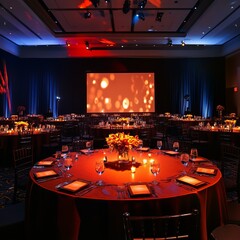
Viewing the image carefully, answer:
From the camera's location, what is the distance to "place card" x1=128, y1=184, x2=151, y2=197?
1924mm

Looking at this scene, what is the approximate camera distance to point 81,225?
1895 mm

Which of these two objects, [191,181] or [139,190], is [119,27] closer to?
[191,181]

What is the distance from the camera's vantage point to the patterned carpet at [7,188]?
12.9ft

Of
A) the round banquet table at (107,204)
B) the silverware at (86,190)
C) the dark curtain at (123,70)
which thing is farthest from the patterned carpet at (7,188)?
the dark curtain at (123,70)

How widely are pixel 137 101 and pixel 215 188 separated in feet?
38.4

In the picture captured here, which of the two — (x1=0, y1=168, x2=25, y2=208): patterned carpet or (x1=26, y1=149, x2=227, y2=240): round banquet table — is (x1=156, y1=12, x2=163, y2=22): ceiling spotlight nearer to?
(x1=0, y1=168, x2=25, y2=208): patterned carpet

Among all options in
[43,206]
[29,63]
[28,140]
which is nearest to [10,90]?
[29,63]

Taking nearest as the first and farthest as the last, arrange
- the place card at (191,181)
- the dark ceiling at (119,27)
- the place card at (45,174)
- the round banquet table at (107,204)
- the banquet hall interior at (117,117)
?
the round banquet table at (107,204), the banquet hall interior at (117,117), the place card at (191,181), the place card at (45,174), the dark ceiling at (119,27)

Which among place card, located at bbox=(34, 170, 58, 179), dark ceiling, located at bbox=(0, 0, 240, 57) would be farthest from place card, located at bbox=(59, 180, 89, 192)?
dark ceiling, located at bbox=(0, 0, 240, 57)

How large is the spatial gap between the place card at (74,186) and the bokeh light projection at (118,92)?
11602 millimetres

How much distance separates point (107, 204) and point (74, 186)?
1.28 feet

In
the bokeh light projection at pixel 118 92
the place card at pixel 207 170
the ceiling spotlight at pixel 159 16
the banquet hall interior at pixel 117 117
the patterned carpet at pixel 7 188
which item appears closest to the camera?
the banquet hall interior at pixel 117 117

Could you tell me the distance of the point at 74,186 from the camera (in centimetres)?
211

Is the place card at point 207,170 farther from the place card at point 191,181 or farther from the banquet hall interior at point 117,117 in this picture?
the place card at point 191,181
